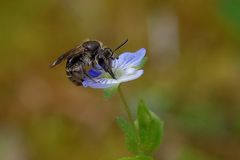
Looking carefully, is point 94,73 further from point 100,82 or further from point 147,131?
point 147,131

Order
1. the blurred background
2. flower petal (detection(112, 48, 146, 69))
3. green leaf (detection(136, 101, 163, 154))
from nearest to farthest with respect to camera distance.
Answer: green leaf (detection(136, 101, 163, 154))
flower petal (detection(112, 48, 146, 69))
the blurred background

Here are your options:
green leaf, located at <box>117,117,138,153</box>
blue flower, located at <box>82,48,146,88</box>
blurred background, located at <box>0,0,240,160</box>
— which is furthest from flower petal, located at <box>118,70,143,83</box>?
blurred background, located at <box>0,0,240,160</box>

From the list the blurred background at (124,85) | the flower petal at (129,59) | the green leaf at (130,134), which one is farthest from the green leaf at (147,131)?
the blurred background at (124,85)

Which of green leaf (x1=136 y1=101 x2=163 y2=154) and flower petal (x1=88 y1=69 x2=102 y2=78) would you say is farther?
flower petal (x1=88 y1=69 x2=102 y2=78)

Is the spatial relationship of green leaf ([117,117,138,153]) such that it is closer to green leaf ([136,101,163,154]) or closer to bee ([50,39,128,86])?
green leaf ([136,101,163,154])

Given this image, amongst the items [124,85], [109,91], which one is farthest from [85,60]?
[124,85]

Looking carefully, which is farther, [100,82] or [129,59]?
[129,59]
